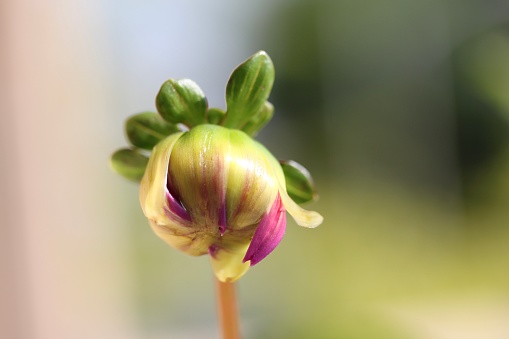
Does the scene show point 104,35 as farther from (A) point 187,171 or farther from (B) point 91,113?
(A) point 187,171

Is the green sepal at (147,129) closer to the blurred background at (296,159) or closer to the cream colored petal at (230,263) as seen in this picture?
the cream colored petal at (230,263)

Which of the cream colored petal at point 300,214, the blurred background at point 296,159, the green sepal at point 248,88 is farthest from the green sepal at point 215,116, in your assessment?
the blurred background at point 296,159

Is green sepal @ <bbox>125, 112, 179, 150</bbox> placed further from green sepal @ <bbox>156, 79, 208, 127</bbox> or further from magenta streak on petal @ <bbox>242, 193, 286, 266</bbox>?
magenta streak on petal @ <bbox>242, 193, 286, 266</bbox>

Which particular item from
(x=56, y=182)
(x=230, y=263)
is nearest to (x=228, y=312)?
(x=230, y=263)

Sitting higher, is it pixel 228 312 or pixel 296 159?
pixel 296 159

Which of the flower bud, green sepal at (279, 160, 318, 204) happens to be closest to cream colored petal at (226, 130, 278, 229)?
the flower bud

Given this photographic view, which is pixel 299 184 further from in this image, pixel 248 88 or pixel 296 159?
pixel 296 159
